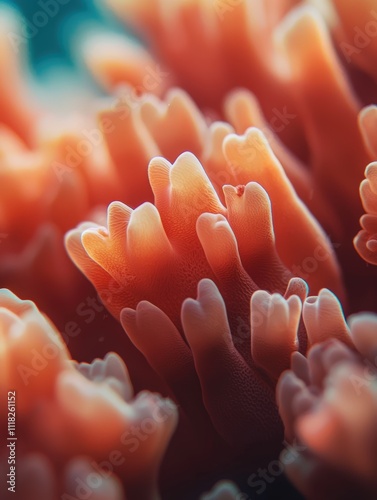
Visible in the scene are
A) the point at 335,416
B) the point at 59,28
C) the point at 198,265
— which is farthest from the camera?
the point at 59,28

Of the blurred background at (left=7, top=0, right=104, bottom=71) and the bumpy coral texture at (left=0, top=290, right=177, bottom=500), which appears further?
the blurred background at (left=7, top=0, right=104, bottom=71)

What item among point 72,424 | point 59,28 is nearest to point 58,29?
point 59,28

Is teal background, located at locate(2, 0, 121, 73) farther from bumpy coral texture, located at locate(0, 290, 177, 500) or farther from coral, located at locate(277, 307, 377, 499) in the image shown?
coral, located at locate(277, 307, 377, 499)

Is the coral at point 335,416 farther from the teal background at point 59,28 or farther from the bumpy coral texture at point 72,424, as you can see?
the teal background at point 59,28

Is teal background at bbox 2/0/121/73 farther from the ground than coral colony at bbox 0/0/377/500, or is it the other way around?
teal background at bbox 2/0/121/73

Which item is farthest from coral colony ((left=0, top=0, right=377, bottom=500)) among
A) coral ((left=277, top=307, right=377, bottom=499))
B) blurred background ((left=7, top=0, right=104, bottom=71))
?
blurred background ((left=7, top=0, right=104, bottom=71))

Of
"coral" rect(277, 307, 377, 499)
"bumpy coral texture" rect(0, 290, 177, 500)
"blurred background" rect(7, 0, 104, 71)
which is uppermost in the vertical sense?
"blurred background" rect(7, 0, 104, 71)

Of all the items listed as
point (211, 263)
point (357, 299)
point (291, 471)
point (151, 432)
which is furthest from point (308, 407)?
point (357, 299)

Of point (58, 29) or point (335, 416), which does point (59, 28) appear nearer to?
point (58, 29)
